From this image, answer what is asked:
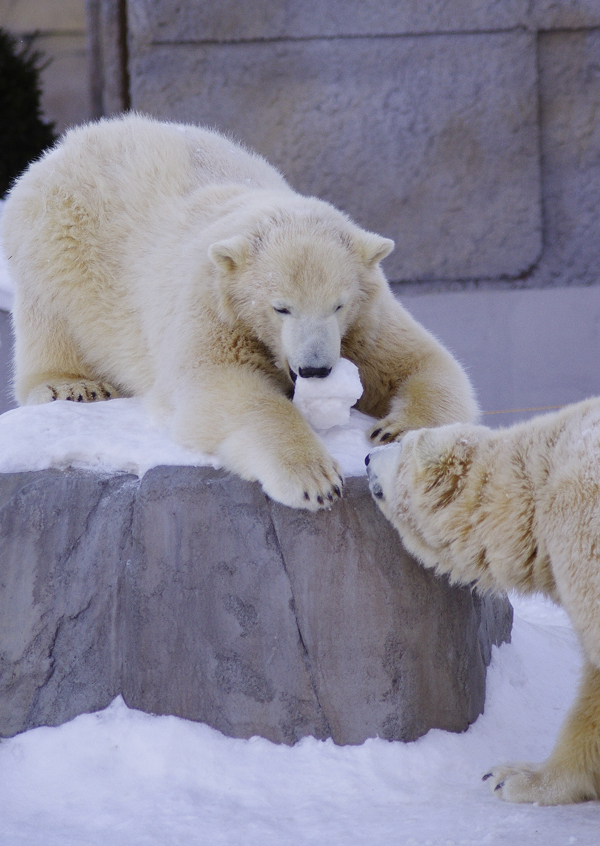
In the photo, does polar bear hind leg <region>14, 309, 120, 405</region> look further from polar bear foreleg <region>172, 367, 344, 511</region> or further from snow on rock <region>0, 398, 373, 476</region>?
polar bear foreleg <region>172, 367, 344, 511</region>

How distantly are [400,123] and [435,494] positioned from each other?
3939mm

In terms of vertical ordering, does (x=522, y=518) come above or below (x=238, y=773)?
above

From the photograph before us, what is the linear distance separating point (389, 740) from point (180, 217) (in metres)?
2.05

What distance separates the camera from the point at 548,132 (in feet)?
19.1

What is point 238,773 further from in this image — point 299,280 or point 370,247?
point 370,247

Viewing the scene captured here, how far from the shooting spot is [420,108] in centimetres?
571

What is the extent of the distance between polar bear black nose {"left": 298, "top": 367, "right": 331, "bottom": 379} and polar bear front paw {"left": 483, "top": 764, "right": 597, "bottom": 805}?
1233 millimetres

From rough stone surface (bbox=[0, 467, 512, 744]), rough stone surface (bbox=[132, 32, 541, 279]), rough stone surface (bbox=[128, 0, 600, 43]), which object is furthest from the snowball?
rough stone surface (bbox=[128, 0, 600, 43])

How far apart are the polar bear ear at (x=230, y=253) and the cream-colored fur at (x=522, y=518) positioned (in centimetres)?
81

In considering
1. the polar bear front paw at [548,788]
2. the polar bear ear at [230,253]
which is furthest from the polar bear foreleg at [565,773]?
the polar bear ear at [230,253]

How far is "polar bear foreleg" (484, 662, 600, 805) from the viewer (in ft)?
7.64

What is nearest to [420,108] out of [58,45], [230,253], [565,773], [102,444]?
[230,253]

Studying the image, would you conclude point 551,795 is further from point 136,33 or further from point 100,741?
point 136,33

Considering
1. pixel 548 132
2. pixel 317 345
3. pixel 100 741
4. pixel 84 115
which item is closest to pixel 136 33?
pixel 84 115
